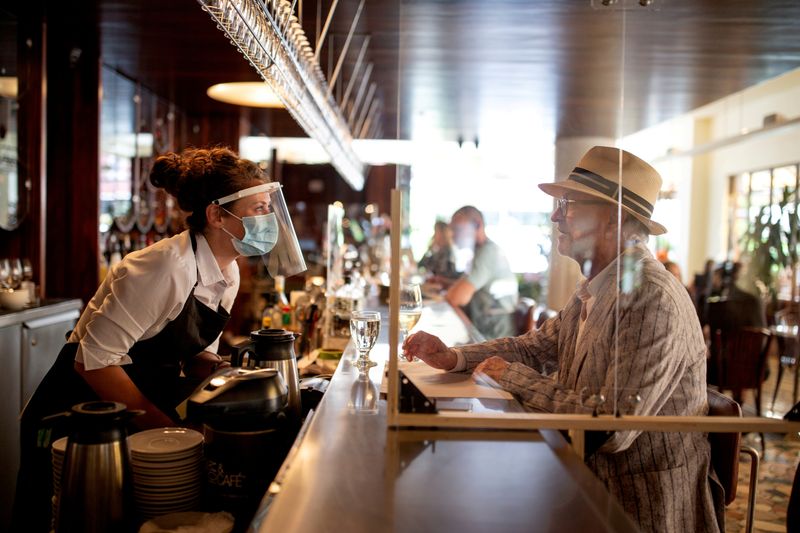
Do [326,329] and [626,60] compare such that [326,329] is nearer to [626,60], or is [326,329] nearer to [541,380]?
[541,380]

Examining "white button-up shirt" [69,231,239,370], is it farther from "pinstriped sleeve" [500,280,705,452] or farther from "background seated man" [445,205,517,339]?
"pinstriped sleeve" [500,280,705,452]

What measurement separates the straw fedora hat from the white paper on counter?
529 mm

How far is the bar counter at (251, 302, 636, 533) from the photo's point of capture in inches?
43.1

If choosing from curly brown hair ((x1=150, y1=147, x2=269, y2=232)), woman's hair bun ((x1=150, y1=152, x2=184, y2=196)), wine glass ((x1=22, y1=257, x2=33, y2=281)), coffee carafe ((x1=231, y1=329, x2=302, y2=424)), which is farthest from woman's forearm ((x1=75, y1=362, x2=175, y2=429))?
wine glass ((x1=22, y1=257, x2=33, y2=281))

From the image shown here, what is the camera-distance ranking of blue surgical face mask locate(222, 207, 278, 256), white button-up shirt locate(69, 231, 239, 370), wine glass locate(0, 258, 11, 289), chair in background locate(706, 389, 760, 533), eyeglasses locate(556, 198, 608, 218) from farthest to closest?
wine glass locate(0, 258, 11, 289) → blue surgical face mask locate(222, 207, 278, 256) → white button-up shirt locate(69, 231, 239, 370) → chair in background locate(706, 389, 760, 533) → eyeglasses locate(556, 198, 608, 218)

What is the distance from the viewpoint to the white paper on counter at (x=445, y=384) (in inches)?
67.1

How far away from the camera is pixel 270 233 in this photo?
93.7 inches

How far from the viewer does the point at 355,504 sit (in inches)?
44.8

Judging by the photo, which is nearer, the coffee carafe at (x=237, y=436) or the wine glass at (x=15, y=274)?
the coffee carafe at (x=237, y=436)

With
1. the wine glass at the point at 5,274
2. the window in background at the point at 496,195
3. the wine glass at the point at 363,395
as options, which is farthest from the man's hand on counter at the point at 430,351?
the wine glass at the point at 5,274

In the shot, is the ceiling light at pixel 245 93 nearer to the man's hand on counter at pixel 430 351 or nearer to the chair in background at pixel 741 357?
the chair in background at pixel 741 357

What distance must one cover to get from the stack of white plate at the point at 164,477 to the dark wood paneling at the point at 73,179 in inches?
175

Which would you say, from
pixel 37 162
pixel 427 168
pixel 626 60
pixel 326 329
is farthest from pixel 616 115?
pixel 37 162

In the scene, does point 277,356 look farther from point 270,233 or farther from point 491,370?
point 270,233
